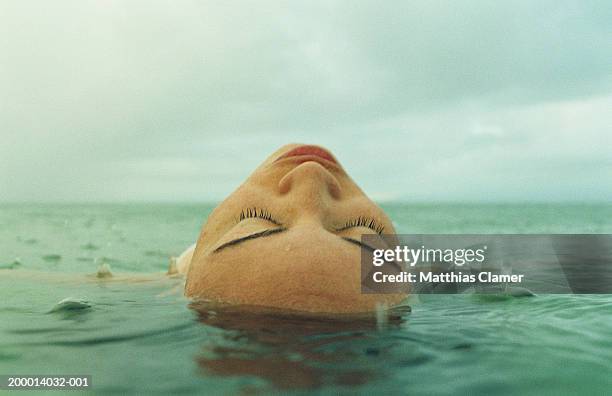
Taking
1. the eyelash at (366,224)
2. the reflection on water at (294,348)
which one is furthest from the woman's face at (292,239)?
the reflection on water at (294,348)

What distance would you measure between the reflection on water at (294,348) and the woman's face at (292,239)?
0.38 ft

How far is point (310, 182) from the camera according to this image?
309 centimetres

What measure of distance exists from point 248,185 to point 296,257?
873 mm

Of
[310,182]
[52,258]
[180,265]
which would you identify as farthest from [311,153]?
[52,258]

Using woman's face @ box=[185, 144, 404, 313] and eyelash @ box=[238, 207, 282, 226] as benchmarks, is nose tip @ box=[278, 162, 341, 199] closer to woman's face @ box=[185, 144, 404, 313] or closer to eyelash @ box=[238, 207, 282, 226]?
woman's face @ box=[185, 144, 404, 313]

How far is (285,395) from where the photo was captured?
1719 mm

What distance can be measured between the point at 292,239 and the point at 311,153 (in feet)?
2.82

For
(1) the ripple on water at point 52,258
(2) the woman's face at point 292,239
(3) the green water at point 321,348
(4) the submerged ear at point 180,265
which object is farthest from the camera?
(1) the ripple on water at point 52,258

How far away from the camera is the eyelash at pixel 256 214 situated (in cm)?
310

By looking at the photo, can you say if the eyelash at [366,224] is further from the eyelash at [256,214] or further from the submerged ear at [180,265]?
the submerged ear at [180,265]

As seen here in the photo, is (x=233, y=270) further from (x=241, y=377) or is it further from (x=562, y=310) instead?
(x=562, y=310)

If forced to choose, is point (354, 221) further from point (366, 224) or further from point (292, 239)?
point (292, 239)

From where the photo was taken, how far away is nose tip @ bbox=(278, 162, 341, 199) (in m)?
3.08

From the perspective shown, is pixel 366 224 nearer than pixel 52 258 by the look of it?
Yes
